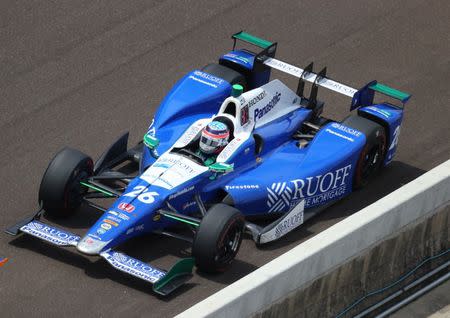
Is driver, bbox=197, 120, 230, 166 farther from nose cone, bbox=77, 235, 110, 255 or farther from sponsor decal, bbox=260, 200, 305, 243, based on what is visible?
nose cone, bbox=77, 235, 110, 255

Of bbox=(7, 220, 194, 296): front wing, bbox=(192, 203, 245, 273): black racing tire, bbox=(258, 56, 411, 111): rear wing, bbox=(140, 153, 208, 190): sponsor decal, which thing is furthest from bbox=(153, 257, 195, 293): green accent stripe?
bbox=(258, 56, 411, 111): rear wing

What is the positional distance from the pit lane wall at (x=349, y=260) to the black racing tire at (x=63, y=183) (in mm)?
3648

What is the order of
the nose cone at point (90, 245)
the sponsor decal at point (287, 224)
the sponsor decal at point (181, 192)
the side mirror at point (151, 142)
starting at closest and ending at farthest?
the nose cone at point (90, 245) → the sponsor decal at point (181, 192) → the sponsor decal at point (287, 224) → the side mirror at point (151, 142)

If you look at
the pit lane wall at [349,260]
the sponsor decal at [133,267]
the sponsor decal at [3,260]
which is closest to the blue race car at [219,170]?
the sponsor decal at [133,267]

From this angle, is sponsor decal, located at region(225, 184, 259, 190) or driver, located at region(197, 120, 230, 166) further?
driver, located at region(197, 120, 230, 166)

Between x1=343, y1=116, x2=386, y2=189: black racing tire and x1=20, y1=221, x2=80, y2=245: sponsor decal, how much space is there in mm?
4348

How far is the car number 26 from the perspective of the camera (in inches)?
671

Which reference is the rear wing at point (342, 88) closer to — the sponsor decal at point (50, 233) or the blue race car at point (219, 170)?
the blue race car at point (219, 170)

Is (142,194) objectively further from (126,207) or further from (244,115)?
(244,115)

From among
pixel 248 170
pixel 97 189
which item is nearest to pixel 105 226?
pixel 97 189

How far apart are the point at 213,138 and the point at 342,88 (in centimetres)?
254

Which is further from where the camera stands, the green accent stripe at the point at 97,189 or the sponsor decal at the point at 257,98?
the sponsor decal at the point at 257,98

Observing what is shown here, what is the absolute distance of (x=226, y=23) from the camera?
2364 centimetres

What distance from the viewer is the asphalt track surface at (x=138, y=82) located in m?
16.7
